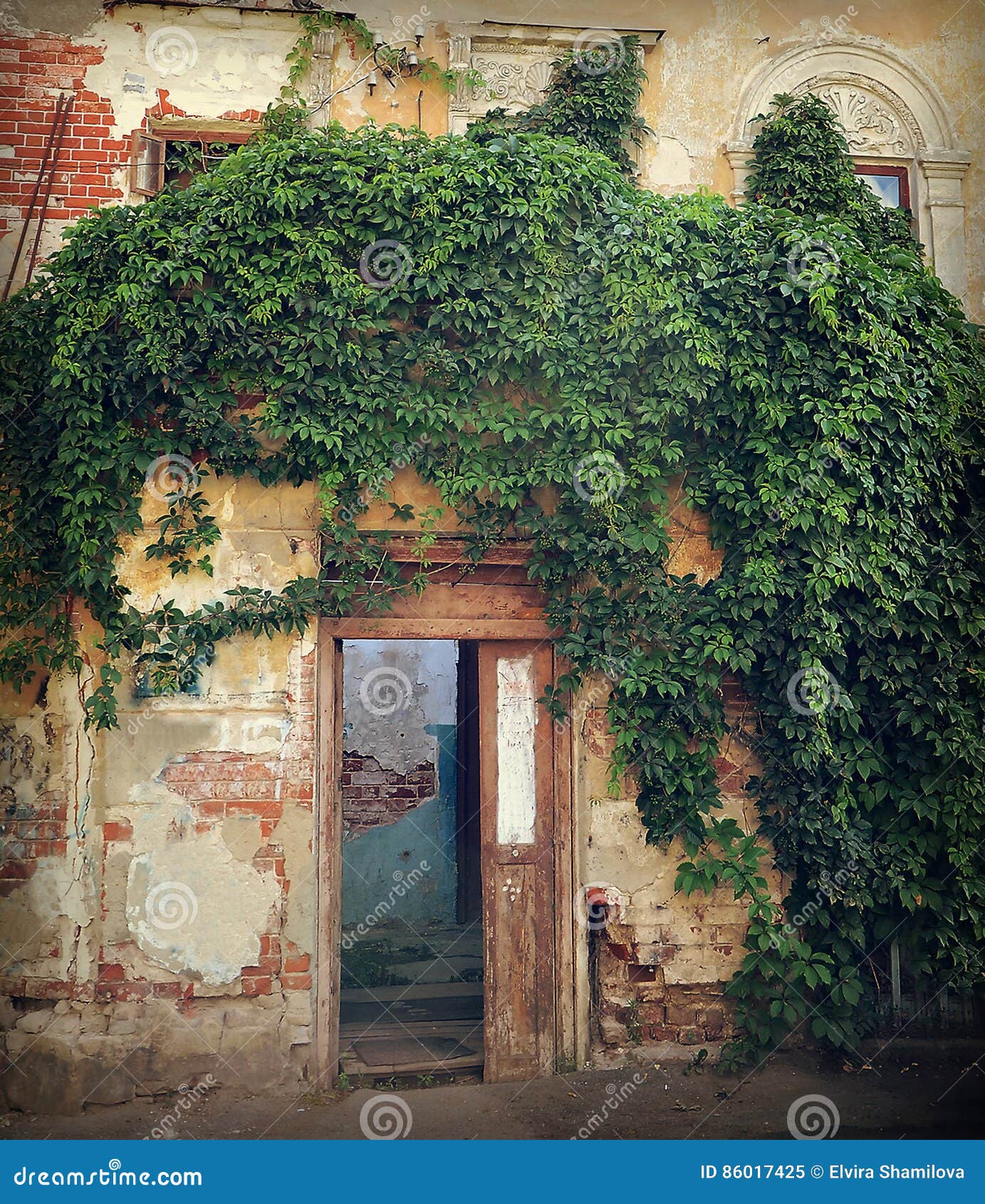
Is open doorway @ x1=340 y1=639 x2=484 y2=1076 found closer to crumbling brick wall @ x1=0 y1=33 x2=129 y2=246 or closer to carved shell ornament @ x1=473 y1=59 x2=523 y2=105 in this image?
crumbling brick wall @ x1=0 y1=33 x2=129 y2=246

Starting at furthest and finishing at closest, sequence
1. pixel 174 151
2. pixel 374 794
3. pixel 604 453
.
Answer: pixel 374 794 → pixel 174 151 → pixel 604 453

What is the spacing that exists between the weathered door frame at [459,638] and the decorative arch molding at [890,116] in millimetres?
3626

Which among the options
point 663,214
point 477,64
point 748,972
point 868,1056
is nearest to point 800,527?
point 663,214

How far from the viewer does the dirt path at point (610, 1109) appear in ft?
17.2

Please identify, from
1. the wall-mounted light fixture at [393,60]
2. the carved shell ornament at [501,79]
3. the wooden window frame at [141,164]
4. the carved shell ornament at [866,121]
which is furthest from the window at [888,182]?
the wooden window frame at [141,164]

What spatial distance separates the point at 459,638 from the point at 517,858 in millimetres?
1363

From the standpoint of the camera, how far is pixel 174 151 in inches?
271

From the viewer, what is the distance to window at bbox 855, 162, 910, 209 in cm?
743

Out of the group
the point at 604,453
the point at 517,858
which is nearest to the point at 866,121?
the point at 604,453

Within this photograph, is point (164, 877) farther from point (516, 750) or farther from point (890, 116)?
point (890, 116)

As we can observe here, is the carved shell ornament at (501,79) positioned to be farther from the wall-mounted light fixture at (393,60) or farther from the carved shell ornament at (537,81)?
the wall-mounted light fixture at (393,60)

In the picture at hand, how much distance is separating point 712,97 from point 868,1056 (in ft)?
21.2

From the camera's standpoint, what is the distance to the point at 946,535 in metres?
5.98

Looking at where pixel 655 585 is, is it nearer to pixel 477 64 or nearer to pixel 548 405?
pixel 548 405
